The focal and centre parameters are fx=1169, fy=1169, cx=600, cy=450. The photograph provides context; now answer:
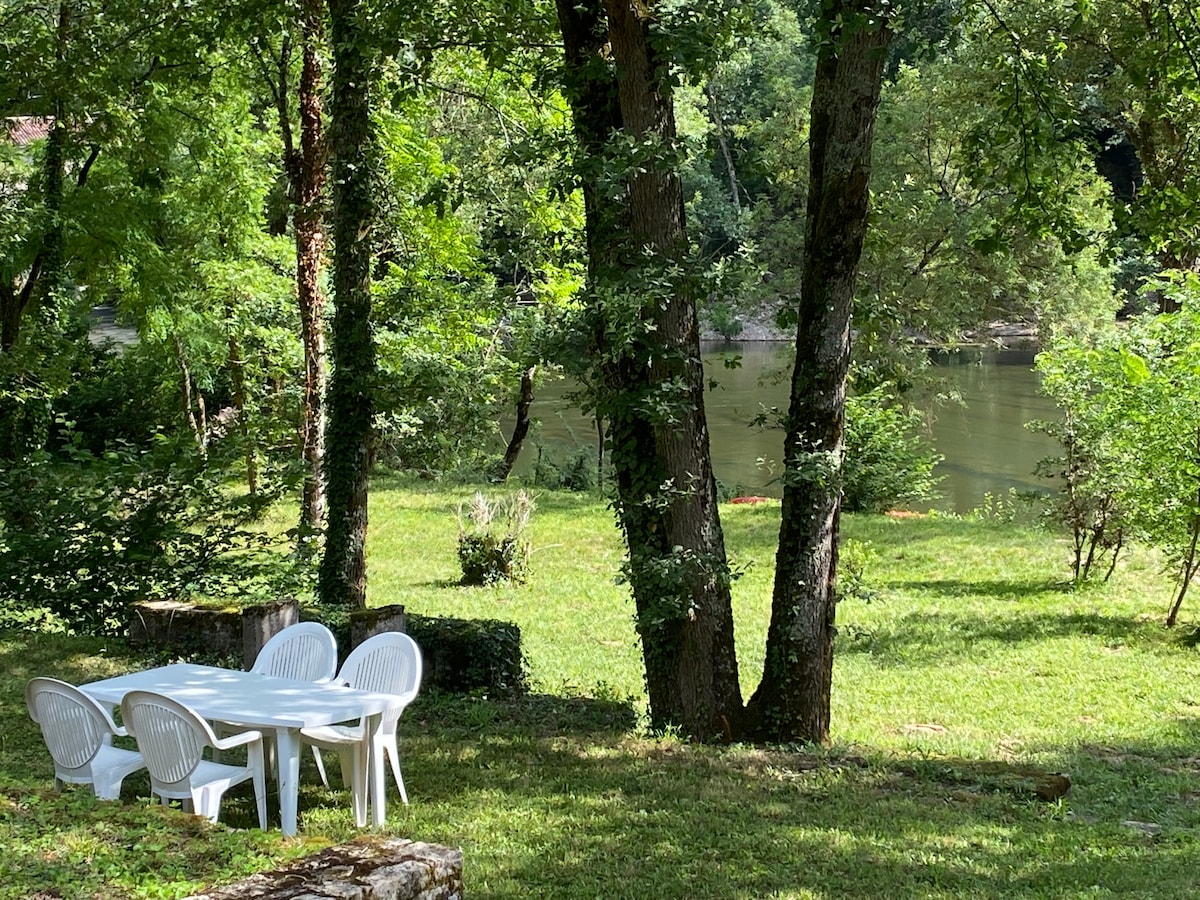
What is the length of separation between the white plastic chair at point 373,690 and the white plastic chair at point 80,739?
33.0 inches

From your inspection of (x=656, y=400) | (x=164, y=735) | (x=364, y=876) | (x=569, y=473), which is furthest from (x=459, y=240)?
(x=364, y=876)

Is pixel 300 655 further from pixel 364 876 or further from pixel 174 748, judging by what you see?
pixel 364 876

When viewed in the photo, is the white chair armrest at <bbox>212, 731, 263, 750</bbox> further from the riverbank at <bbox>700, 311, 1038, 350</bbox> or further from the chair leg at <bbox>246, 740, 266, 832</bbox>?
the riverbank at <bbox>700, 311, 1038, 350</bbox>

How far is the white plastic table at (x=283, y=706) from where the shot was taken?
532 cm

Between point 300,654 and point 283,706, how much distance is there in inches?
52.2

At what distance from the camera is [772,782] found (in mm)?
6488

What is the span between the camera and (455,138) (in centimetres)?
2369

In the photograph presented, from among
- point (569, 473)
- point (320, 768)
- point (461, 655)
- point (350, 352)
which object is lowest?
point (320, 768)

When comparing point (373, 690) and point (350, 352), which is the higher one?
point (350, 352)

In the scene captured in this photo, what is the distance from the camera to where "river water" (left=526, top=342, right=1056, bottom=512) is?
26.1 meters

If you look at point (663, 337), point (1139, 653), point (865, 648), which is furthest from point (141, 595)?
point (1139, 653)

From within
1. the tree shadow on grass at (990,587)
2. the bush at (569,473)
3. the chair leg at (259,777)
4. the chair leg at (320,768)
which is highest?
the bush at (569,473)

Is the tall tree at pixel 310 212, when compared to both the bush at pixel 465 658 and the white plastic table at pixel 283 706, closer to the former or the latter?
the bush at pixel 465 658

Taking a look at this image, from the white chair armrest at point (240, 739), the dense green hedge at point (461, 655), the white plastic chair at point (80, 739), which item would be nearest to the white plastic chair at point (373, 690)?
the white chair armrest at point (240, 739)
